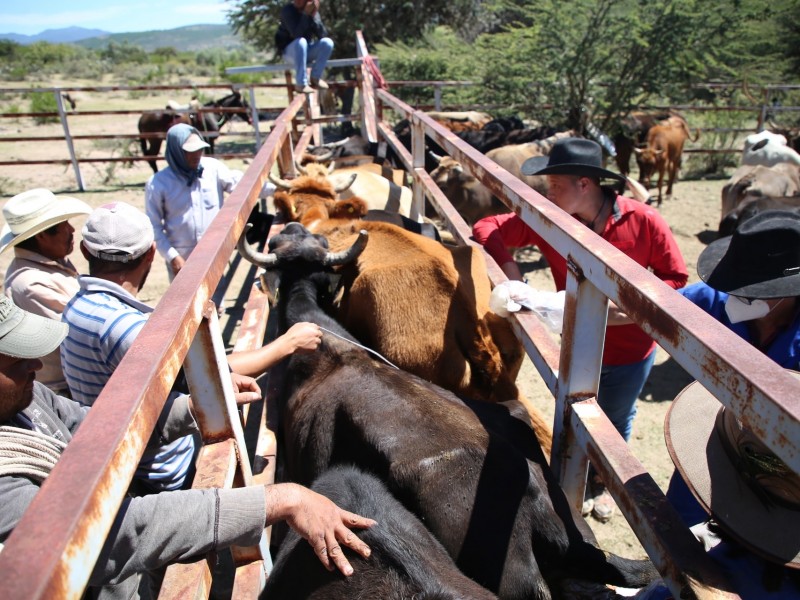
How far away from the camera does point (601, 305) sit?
1.76m

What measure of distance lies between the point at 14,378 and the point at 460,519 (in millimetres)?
1332

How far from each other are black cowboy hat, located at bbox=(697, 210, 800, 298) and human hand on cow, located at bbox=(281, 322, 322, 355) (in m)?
1.60

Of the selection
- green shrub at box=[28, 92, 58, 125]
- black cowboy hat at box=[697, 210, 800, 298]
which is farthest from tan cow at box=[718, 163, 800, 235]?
green shrub at box=[28, 92, 58, 125]

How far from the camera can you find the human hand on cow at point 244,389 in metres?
2.20

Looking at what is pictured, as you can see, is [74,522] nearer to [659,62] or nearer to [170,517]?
[170,517]

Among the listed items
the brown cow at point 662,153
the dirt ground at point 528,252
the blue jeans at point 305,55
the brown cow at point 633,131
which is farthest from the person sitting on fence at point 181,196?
the brown cow at point 633,131

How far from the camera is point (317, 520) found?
4.94 ft

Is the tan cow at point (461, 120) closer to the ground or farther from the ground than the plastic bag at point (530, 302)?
closer to the ground

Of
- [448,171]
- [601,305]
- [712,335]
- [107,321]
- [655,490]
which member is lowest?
[448,171]

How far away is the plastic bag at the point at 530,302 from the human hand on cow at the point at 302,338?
0.81m

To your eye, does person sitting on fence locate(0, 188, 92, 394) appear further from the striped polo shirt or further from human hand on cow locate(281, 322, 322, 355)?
human hand on cow locate(281, 322, 322, 355)

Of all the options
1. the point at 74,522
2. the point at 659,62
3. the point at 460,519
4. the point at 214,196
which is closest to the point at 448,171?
the point at 214,196

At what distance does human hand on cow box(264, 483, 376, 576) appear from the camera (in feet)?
4.84

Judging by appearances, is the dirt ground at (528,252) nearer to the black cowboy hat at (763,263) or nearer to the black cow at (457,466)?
the black cow at (457,466)
